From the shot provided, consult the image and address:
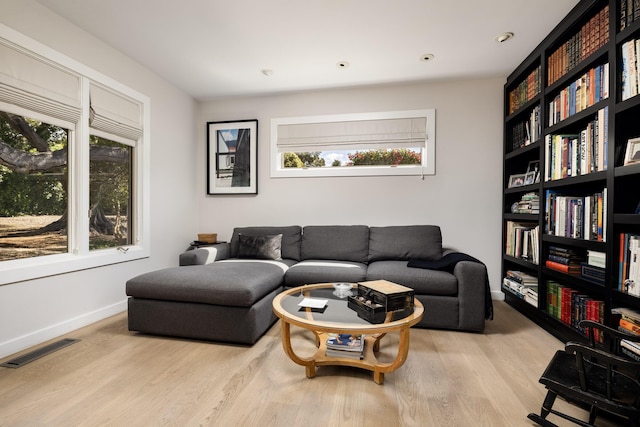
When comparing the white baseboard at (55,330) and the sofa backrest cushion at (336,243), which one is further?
the sofa backrest cushion at (336,243)

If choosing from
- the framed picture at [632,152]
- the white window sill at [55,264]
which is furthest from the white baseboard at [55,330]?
the framed picture at [632,152]

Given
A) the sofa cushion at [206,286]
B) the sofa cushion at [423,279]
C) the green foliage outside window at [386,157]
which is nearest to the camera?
the sofa cushion at [206,286]

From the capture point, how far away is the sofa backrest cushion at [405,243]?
3.10m

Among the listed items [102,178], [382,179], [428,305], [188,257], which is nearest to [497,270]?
[428,305]

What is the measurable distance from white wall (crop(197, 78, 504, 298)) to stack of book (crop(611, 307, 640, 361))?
67.0 inches

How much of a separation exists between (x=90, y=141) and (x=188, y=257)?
1343 millimetres

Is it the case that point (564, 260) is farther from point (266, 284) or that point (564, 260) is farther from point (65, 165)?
point (65, 165)

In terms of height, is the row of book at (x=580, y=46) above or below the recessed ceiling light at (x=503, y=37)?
below

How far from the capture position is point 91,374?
1.78 metres

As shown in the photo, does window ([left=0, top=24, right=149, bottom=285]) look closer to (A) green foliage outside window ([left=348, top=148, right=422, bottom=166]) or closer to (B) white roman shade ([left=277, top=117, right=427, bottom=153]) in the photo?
(B) white roman shade ([left=277, top=117, right=427, bottom=153])

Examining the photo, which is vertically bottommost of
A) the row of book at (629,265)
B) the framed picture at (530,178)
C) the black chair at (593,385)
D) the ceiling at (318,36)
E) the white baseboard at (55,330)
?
the white baseboard at (55,330)

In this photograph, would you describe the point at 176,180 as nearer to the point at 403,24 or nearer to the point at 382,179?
the point at 382,179

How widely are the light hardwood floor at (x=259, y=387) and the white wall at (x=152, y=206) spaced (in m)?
0.32

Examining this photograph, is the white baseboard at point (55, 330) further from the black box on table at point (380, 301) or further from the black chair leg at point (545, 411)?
the black chair leg at point (545, 411)
